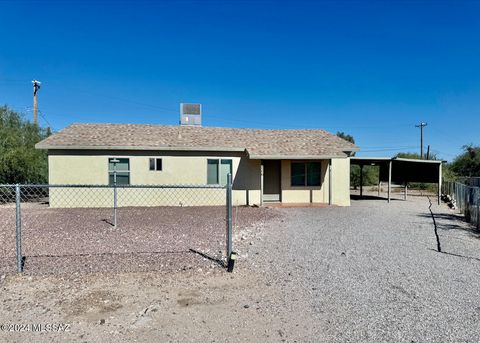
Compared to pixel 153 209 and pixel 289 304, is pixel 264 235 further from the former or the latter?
pixel 153 209

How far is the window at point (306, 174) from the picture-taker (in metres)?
16.2

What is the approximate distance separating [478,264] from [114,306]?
604 cm

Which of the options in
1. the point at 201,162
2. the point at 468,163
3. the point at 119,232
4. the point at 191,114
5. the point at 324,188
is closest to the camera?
the point at 119,232

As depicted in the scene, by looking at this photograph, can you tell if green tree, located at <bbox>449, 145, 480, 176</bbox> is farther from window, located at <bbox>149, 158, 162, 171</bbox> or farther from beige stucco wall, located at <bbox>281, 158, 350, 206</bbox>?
window, located at <bbox>149, 158, 162, 171</bbox>

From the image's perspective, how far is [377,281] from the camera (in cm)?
490

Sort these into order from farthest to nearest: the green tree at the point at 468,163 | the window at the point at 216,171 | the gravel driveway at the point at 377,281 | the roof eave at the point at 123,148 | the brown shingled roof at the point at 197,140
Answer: the green tree at the point at 468,163, the window at the point at 216,171, the brown shingled roof at the point at 197,140, the roof eave at the point at 123,148, the gravel driveway at the point at 377,281

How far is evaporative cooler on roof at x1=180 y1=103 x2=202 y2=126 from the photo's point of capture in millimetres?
19203

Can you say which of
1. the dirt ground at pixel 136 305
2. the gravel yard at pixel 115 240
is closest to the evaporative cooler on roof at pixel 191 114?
the gravel yard at pixel 115 240

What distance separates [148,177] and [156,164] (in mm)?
694

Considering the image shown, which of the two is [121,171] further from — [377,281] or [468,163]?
[468,163]

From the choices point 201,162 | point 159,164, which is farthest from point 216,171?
point 159,164

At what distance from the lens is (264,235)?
8477 mm

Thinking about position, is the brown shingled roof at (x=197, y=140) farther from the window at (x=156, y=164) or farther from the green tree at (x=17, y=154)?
the green tree at (x=17, y=154)

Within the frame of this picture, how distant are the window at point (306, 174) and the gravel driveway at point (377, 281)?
6.86 metres
